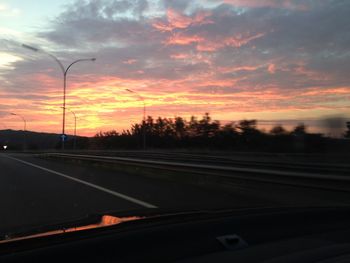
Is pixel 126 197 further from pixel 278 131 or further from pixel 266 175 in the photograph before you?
pixel 278 131

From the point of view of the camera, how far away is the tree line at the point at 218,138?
37625 mm

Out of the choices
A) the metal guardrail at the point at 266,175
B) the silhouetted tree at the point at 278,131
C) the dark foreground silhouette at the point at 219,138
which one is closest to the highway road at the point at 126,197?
the metal guardrail at the point at 266,175

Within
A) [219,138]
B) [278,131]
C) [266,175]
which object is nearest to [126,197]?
[266,175]

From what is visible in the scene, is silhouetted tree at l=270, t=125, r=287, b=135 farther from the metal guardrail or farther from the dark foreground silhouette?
the metal guardrail

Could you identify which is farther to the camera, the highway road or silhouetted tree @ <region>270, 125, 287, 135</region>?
silhouetted tree @ <region>270, 125, 287, 135</region>

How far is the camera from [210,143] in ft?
250

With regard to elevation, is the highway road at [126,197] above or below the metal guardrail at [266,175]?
below

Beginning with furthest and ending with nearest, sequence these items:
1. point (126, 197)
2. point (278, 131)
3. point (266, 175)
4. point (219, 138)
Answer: point (219, 138) → point (278, 131) → point (126, 197) → point (266, 175)

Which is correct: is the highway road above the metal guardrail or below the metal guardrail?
below

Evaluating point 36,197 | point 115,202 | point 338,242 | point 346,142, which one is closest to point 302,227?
point 338,242

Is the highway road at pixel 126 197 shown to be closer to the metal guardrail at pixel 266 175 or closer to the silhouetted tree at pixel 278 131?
the metal guardrail at pixel 266 175

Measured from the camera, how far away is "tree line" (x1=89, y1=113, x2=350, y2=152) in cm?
3762

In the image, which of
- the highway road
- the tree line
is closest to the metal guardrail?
the highway road

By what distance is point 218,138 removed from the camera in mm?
74750
